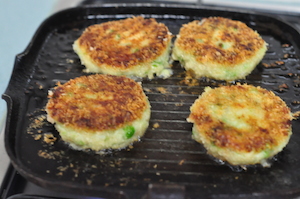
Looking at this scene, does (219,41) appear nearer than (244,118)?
No

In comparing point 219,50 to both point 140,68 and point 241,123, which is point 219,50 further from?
point 241,123

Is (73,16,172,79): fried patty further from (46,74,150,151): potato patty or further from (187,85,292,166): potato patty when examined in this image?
(187,85,292,166): potato patty

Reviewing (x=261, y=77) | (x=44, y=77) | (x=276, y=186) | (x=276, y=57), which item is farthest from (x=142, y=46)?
(x=276, y=186)

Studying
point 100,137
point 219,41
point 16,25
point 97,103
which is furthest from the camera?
point 16,25

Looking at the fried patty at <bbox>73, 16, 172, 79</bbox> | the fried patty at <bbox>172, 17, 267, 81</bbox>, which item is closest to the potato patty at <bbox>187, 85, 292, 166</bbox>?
the fried patty at <bbox>172, 17, 267, 81</bbox>

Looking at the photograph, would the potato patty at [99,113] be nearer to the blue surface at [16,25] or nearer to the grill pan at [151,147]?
the grill pan at [151,147]

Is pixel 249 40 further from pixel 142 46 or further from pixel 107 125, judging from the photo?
pixel 107 125

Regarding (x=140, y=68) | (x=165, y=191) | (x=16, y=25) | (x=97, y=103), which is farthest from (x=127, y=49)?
(x=16, y=25)
